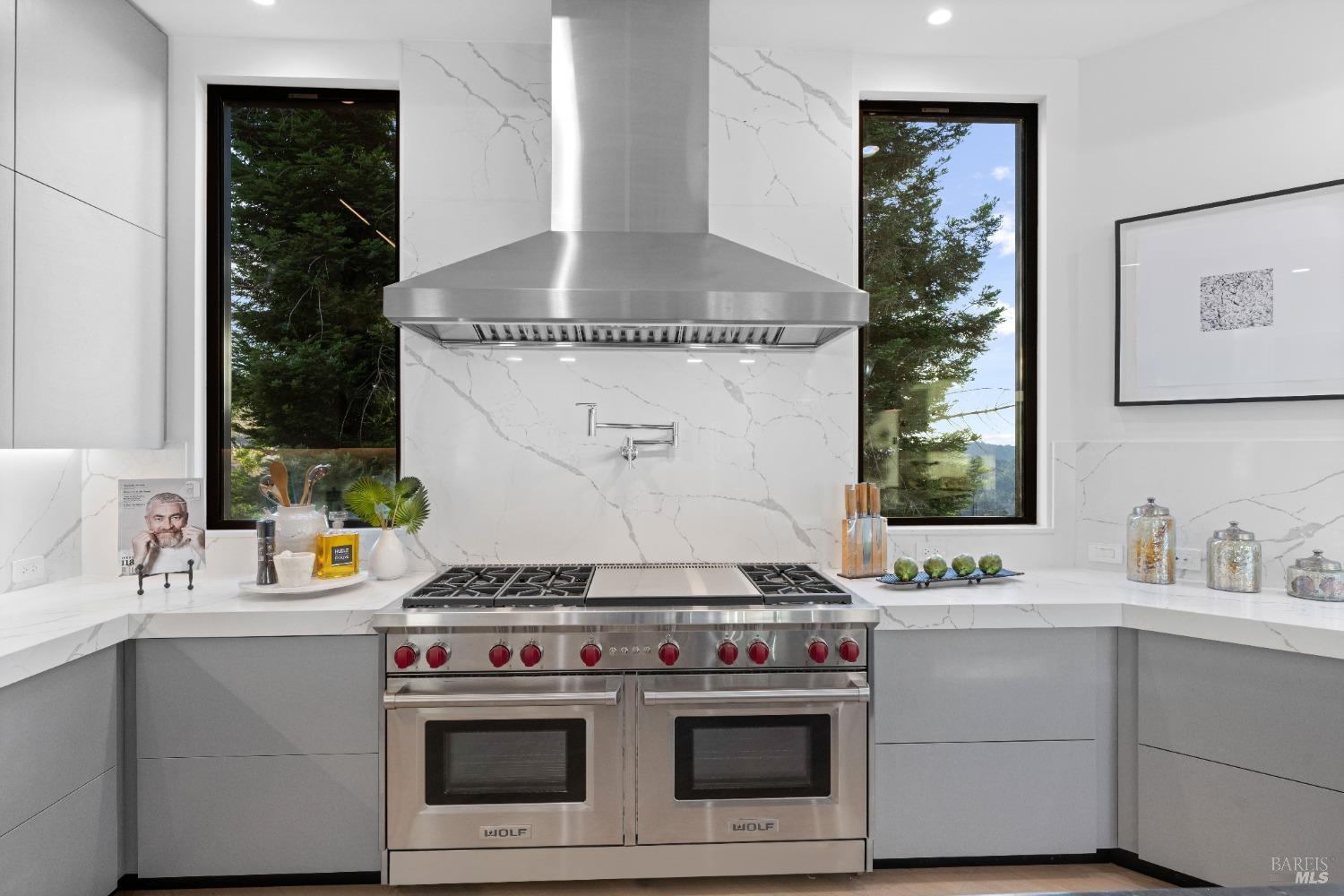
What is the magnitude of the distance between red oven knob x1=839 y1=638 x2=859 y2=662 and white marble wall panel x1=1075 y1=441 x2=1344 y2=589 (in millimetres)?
1206

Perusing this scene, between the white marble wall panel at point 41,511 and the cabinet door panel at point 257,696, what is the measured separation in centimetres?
65

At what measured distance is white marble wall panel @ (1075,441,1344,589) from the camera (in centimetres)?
221

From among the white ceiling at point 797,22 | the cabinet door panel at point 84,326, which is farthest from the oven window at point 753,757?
the white ceiling at point 797,22

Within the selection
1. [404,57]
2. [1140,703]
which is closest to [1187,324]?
[1140,703]

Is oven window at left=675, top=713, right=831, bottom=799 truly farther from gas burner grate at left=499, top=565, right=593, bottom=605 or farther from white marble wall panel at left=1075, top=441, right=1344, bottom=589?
white marble wall panel at left=1075, top=441, right=1344, bottom=589

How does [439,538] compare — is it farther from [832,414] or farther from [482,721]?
[832,414]

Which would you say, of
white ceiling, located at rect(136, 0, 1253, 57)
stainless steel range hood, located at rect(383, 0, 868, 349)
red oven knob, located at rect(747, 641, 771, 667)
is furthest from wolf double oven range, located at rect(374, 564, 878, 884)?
white ceiling, located at rect(136, 0, 1253, 57)

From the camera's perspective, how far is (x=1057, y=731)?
2.06 meters

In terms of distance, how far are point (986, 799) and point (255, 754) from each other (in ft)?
6.78

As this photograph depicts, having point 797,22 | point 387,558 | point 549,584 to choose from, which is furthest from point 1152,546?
point 387,558

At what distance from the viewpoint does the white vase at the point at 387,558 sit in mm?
2312

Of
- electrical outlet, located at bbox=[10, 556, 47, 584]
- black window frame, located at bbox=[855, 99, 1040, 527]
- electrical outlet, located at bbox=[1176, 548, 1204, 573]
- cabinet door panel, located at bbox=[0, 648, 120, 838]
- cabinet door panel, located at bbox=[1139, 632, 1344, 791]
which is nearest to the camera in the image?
cabinet door panel, located at bbox=[0, 648, 120, 838]

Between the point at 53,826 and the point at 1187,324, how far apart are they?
3573mm

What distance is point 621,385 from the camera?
8.39ft
